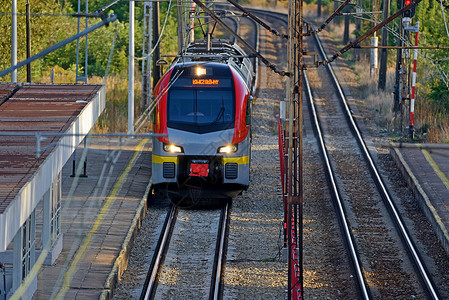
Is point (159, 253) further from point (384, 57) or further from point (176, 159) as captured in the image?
point (384, 57)

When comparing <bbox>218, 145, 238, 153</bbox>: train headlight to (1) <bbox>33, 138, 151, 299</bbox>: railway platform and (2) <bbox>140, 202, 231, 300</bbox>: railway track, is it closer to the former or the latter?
(2) <bbox>140, 202, 231, 300</bbox>: railway track

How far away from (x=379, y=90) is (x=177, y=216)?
1861cm

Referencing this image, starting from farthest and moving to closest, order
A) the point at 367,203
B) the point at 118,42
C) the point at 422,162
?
the point at 118,42 → the point at 422,162 → the point at 367,203

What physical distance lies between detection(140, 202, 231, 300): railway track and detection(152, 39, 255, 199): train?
2.53 feet

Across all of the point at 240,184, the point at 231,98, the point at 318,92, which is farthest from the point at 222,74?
the point at 318,92

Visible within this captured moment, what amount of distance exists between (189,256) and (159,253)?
626 mm

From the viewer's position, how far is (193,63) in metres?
18.5

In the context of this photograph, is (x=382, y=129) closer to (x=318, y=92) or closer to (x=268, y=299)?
(x=318, y=92)

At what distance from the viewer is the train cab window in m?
18.1

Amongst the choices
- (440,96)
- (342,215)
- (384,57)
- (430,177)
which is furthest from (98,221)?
(384,57)

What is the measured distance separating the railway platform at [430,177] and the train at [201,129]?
4.32 meters

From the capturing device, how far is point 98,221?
17219mm

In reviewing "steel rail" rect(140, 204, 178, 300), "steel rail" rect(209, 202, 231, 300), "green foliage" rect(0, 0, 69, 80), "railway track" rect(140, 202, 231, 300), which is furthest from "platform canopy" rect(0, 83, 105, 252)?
"green foliage" rect(0, 0, 69, 80)

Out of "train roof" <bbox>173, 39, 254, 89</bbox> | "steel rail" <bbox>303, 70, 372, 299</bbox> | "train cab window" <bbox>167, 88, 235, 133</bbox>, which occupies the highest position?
"train roof" <bbox>173, 39, 254, 89</bbox>
